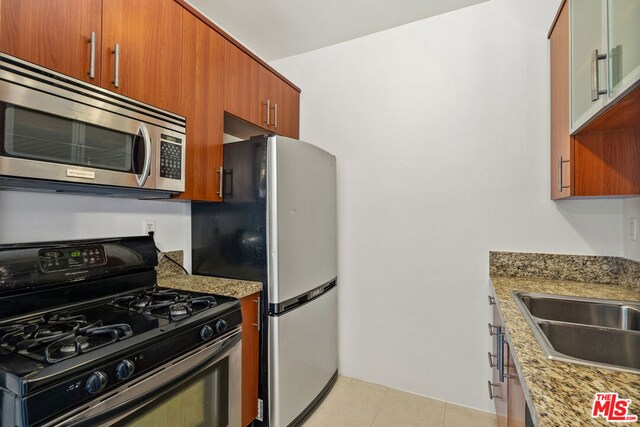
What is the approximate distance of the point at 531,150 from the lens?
1881 millimetres

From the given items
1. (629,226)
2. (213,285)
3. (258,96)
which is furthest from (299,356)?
(629,226)

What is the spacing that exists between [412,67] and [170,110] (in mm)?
1631

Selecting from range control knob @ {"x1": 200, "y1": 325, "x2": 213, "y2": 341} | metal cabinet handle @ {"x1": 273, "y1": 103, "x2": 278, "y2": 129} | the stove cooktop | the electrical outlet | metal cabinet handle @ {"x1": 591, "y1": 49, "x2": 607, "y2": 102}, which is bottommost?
range control knob @ {"x1": 200, "y1": 325, "x2": 213, "y2": 341}

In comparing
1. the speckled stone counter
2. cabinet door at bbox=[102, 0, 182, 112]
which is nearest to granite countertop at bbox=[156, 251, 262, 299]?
cabinet door at bbox=[102, 0, 182, 112]

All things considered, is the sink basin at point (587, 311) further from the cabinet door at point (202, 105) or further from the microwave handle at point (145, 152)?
the microwave handle at point (145, 152)

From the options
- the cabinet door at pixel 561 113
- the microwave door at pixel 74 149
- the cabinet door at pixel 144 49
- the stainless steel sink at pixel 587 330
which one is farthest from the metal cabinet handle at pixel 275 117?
the stainless steel sink at pixel 587 330

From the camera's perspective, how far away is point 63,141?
1092 millimetres

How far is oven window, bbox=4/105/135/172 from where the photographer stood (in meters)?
0.97

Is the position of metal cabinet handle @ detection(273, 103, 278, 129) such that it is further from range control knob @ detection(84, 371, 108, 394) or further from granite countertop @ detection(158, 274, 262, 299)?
range control knob @ detection(84, 371, 108, 394)

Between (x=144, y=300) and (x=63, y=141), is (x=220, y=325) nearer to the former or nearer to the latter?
(x=144, y=300)

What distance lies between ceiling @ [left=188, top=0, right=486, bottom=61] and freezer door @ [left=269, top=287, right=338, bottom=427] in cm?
189

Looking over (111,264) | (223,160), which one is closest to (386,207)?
(223,160)

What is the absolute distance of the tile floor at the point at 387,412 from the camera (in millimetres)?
1856

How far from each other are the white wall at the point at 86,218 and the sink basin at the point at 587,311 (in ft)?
6.41
